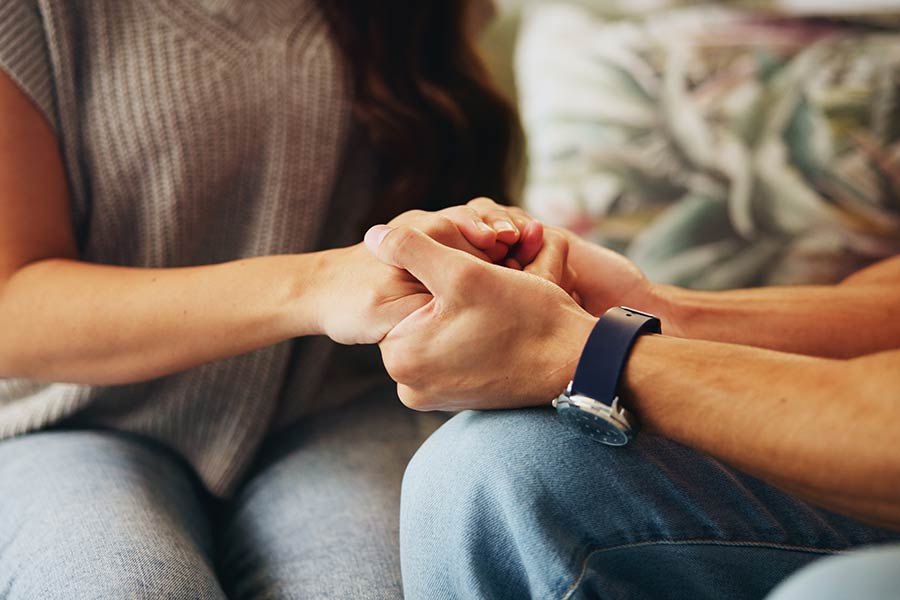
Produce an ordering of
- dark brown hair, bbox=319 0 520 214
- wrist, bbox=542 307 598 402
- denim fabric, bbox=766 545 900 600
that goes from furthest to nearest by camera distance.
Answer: dark brown hair, bbox=319 0 520 214, wrist, bbox=542 307 598 402, denim fabric, bbox=766 545 900 600

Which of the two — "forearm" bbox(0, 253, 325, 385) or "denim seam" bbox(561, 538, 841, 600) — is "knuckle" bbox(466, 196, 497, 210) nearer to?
"forearm" bbox(0, 253, 325, 385)

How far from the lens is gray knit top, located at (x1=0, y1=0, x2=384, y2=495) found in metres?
0.83

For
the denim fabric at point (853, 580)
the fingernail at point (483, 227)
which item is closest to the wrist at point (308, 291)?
the fingernail at point (483, 227)

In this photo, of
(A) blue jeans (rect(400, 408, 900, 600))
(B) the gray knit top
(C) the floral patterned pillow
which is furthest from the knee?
(C) the floral patterned pillow

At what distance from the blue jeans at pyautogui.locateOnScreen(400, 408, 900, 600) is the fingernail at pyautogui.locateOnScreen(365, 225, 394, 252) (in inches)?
6.3

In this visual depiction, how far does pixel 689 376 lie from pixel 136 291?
0.50 m

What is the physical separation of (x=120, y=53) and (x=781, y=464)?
0.72 metres

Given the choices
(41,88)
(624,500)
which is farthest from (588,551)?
(41,88)

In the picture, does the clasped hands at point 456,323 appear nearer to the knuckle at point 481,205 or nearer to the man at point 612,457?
the man at point 612,457

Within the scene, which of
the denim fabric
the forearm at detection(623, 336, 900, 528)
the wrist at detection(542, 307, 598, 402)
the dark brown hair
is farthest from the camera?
the dark brown hair

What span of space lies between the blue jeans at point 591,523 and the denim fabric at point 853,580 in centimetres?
21

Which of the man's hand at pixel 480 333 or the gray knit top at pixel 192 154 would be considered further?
the gray knit top at pixel 192 154

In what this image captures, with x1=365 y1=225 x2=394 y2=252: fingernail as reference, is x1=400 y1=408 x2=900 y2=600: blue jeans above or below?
below

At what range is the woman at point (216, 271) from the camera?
→ 73cm
